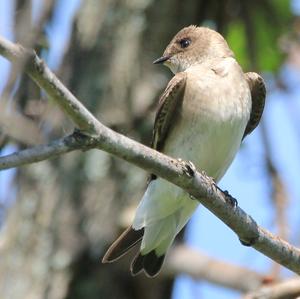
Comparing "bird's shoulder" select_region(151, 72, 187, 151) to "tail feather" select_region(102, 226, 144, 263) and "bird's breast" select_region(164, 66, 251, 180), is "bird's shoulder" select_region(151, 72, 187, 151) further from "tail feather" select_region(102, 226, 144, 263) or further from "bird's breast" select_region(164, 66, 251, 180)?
"tail feather" select_region(102, 226, 144, 263)

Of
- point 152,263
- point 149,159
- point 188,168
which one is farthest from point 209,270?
point 149,159

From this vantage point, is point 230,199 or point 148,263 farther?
point 148,263

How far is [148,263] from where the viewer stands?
4.15 metres

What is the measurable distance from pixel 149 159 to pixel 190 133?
114 centimetres

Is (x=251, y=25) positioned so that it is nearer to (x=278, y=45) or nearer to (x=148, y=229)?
(x=278, y=45)

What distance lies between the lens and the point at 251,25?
5152 millimetres

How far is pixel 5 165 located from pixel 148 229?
1626 mm

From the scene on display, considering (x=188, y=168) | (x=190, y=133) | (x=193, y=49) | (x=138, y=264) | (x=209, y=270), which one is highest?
(x=193, y=49)

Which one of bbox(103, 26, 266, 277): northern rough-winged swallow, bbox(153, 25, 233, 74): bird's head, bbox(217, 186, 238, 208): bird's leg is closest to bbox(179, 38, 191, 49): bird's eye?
bbox(153, 25, 233, 74): bird's head

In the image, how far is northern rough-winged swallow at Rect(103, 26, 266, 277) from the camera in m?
3.98

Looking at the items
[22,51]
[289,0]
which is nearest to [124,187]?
[289,0]

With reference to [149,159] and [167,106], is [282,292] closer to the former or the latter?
[167,106]

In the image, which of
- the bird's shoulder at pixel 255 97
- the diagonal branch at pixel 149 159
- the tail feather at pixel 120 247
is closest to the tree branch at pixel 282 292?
the diagonal branch at pixel 149 159

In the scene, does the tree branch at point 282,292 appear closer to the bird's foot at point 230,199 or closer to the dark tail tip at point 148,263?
the bird's foot at point 230,199
